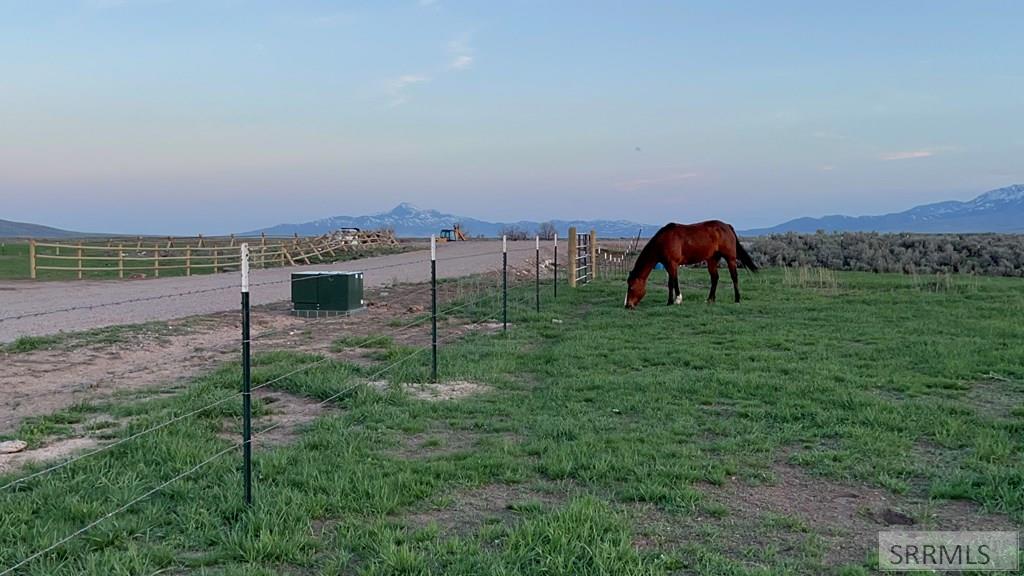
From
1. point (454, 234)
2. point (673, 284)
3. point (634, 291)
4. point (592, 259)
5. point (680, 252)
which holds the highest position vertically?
point (454, 234)

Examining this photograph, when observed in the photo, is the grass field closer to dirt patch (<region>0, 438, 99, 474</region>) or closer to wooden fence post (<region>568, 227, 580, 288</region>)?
dirt patch (<region>0, 438, 99, 474</region>)

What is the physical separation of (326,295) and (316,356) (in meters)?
4.45

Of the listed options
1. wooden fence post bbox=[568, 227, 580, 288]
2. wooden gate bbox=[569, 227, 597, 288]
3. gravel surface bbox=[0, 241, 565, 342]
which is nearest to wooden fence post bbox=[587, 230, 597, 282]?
wooden gate bbox=[569, 227, 597, 288]

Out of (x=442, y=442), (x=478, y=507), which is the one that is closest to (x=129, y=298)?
(x=442, y=442)

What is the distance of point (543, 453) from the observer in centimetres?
503

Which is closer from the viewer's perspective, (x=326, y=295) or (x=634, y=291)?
(x=326, y=295)

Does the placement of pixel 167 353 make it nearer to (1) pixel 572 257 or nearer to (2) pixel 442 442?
(2) pixel 442 442

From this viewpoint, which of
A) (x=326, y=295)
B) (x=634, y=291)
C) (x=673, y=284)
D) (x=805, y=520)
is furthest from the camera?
(x=673, y=284)

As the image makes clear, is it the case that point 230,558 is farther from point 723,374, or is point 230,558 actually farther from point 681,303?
point 681,303

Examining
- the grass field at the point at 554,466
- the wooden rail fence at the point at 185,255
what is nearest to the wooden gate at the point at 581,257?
the grass field at the point at 554,466

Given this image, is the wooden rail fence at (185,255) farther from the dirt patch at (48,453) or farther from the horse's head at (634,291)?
the dirt patch at (48,453)

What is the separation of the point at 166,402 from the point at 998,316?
12.1 metres

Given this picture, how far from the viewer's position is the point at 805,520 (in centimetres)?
395

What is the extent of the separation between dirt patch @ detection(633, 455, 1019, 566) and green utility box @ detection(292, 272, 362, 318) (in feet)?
30.7
